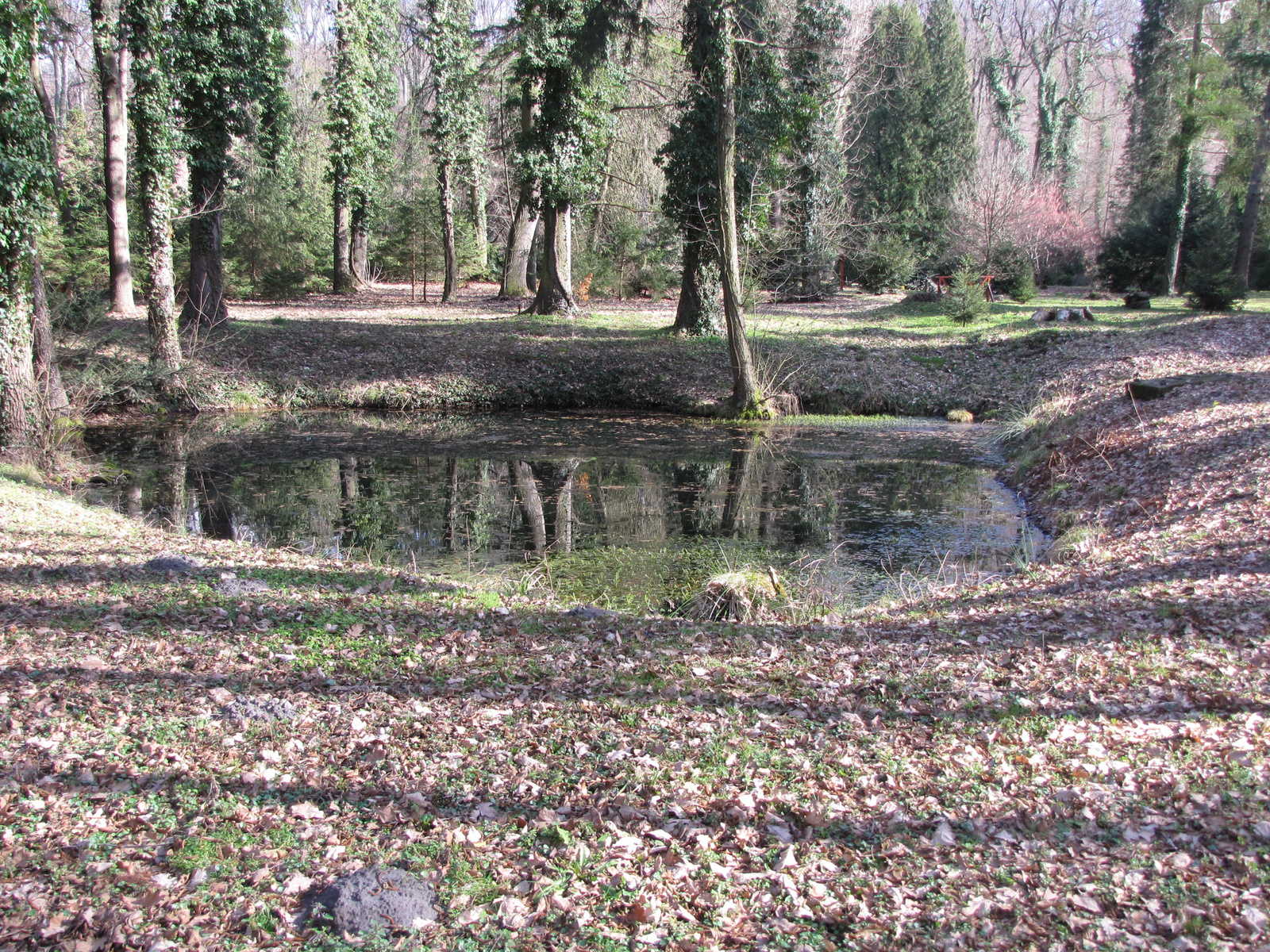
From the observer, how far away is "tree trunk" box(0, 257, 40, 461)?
10633 mm

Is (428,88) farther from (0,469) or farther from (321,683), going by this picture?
(321,683)

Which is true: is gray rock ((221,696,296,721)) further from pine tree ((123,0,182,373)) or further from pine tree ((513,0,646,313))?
pine tree ((513,0,646,313))

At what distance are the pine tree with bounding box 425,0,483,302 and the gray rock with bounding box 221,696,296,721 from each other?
27.0 m

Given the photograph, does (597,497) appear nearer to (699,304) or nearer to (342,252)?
(699,304)

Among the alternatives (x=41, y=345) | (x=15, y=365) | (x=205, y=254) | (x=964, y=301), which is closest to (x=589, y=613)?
(x=15, y=365)

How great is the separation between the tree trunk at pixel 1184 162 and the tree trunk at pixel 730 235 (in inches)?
782

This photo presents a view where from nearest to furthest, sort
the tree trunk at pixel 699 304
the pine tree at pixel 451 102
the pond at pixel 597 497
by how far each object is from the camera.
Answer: the pond at pixel 597 497 < the tree trunk at pixel 699 304 < the pine tree at pixel 451 102

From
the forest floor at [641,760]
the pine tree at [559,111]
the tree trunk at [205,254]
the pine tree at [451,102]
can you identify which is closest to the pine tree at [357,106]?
the pine tree at [451,102]

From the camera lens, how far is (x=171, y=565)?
7203mm

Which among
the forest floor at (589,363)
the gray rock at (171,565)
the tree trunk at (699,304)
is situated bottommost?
the gray rock at (171,565)

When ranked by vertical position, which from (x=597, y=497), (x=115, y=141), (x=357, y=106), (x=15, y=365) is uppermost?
(x=357, y=106)

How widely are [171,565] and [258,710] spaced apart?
3.14m

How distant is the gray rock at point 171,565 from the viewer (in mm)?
7098

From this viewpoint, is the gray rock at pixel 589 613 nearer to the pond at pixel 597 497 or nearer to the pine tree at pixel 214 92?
→ the pond at pixel 597 497
